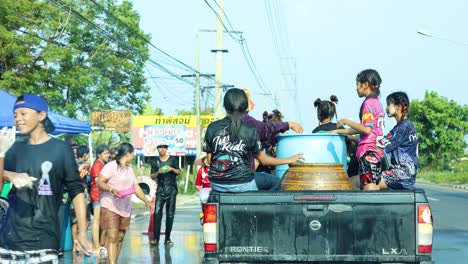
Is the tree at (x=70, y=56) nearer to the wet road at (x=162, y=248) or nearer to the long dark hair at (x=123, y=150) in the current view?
the wet road at (x=162, y=248)

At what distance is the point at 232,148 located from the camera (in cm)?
678

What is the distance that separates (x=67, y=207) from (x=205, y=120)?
155 feet

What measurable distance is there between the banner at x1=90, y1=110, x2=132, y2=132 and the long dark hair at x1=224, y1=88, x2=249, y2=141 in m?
41.6

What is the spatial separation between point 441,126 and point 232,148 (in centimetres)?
8670

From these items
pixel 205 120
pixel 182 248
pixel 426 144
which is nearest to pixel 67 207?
pixel 182 248

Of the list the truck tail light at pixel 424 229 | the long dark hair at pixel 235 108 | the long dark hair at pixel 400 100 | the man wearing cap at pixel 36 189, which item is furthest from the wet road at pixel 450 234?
the man wearing cap at pixel 36 189

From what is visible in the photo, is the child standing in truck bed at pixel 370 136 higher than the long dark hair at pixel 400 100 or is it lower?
lower

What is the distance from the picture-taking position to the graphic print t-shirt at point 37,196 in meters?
5.07

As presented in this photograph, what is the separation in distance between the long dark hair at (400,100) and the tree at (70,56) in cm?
1601

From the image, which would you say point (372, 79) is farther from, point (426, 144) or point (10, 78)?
point (426, 144)

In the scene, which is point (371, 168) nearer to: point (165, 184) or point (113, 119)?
point (165, 184)

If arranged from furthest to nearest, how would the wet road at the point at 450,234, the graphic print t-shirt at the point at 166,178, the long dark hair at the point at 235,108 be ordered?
Result: the graphic print t-shirt at the point at 166,178
the wet road at the point at 450,234
the long dark hair at the point at 235,108

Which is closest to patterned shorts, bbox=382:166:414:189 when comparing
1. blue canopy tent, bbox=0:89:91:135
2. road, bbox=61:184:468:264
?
road, bbox=61:184:468:264

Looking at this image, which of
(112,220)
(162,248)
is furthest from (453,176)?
(112,220)
